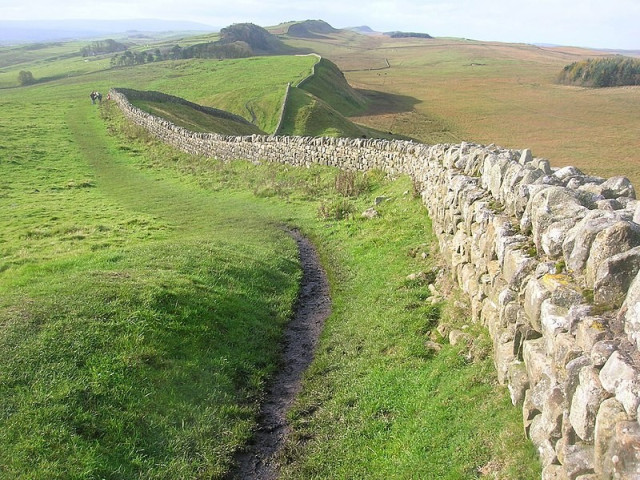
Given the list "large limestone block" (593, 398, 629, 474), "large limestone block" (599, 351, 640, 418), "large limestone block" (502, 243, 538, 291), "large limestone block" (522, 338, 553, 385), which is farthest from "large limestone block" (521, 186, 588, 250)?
"large limestone block" (593, 398, 629, 474)

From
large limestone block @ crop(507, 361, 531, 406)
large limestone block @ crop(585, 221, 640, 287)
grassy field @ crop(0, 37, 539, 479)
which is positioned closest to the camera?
large limestone block @ crop(585, 221, 640, 287)

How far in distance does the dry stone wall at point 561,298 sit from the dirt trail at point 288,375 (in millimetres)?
4116

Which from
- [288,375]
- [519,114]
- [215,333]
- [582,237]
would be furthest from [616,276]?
[519,114]

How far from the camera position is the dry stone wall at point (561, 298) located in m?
5.10

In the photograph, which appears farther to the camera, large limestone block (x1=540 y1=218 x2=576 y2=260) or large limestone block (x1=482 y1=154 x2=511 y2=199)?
large limestone block (x1=482 y1=154 x2=511 y2=199)

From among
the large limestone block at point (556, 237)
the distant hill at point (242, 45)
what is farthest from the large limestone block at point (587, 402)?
the distant hill at point (242, 45)

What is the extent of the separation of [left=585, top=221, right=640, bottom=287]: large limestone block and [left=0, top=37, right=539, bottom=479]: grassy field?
244 centimetres

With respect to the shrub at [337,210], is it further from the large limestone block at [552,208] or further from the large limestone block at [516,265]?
the large limestone block at [552,208]

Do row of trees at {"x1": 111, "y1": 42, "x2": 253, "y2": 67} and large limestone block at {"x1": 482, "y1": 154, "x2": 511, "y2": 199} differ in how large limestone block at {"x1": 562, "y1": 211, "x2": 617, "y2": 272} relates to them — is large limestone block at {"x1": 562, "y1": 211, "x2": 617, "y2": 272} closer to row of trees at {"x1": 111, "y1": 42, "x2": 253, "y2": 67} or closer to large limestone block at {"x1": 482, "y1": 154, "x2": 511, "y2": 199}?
large limestone block at {"x1": 482, "y1": 154, "x2": 511, "y2": 199}

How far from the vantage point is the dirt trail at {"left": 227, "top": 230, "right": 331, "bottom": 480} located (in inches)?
363

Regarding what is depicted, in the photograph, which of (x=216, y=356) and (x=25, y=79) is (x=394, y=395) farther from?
(x=25, y=79)

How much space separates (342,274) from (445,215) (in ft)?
13.7

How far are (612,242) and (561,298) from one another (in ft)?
3.04

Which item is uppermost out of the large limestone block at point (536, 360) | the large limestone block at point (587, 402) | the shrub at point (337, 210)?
the large limestone block at point (587, 402)
